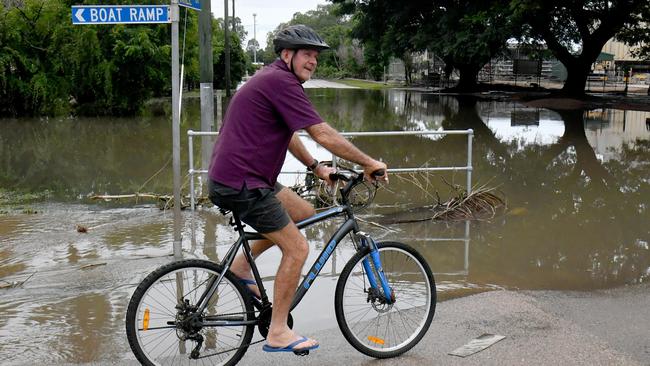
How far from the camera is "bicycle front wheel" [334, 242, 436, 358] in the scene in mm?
4484

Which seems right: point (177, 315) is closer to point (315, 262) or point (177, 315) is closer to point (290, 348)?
point (290, 348)

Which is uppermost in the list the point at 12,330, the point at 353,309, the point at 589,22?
the point at 589,22

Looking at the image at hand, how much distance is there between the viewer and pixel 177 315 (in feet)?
13.7

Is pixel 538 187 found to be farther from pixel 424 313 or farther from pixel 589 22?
pixel 589 22

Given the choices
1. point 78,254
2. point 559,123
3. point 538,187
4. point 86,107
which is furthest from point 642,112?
point 78,254

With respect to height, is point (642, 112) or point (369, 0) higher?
point (369, 0)

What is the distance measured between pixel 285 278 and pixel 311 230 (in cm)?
437

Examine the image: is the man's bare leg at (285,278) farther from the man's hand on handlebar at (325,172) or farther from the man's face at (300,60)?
the man's face at (300,60)

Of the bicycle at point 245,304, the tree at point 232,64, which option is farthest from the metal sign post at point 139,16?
the tree at point 232,64

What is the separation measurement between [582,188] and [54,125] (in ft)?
58.2

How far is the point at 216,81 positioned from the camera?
49.2 meters

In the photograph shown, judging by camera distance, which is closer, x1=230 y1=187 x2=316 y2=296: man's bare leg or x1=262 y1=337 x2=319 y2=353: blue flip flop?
x1=262 y1=337 x2=319 y2=353: blue flip flop

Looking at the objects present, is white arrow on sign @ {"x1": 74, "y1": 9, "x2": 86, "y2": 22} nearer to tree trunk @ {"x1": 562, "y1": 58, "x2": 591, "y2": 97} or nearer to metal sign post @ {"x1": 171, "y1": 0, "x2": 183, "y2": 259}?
metal sign post @ {"x1": 171, "y1": 0, "x2": 183, "y2": 259}

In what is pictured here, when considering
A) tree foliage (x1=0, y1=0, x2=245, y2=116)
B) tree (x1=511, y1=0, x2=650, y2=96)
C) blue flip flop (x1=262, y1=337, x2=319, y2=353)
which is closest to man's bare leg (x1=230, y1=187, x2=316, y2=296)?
blue flip flop (x1=262, y1=337, x2=319, y2=353)
